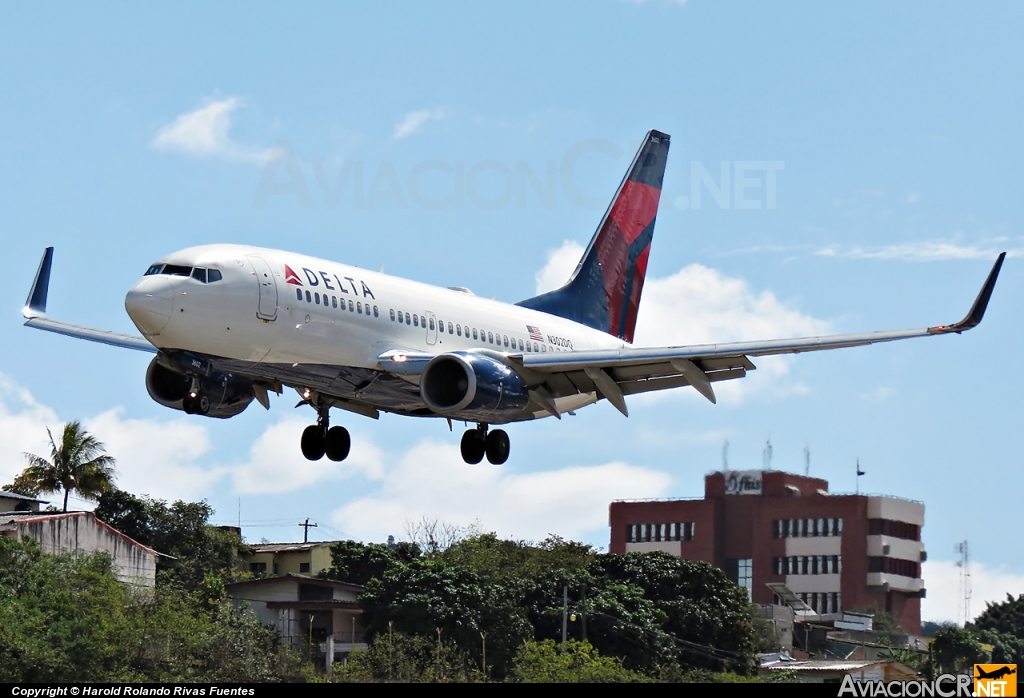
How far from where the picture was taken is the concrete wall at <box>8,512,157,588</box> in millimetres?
63844

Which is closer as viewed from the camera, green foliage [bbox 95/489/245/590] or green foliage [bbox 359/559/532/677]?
green foliage [bbox 359/559/532/677]

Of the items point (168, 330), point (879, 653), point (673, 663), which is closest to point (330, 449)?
point (168, 330)

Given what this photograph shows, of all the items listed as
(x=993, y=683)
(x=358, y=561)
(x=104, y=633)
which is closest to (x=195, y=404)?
(x=104, y=633)

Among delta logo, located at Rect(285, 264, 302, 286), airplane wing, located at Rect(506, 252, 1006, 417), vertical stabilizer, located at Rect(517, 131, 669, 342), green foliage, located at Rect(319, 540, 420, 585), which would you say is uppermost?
vertical stabilizer, located at Rect(517, 131, 669, 342)

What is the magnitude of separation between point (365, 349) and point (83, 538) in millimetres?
32886

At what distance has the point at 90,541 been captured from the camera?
6644 centimetres

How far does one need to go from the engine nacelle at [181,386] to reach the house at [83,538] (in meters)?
24.2

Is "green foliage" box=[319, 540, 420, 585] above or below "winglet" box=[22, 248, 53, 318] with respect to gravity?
below

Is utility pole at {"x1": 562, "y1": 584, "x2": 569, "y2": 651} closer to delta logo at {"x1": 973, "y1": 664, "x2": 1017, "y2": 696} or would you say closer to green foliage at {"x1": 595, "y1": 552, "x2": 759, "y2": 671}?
green foliage at {"x1": 595, "y1": 552, "x2": 759, "y2": 671}

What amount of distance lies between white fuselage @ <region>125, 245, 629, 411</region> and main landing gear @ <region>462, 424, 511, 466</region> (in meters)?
2.48

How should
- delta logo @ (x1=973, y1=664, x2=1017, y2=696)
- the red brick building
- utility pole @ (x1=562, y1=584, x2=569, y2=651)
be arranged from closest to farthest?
1. delta logo @ (x1=973, y1=664, x2=1017, y2=696)
2. utility pole @ (x1=562, y1=584, x2=569, y2=651)
3. the red brick building

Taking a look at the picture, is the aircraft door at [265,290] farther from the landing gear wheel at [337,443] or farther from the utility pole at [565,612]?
the utility pole at [565,612]

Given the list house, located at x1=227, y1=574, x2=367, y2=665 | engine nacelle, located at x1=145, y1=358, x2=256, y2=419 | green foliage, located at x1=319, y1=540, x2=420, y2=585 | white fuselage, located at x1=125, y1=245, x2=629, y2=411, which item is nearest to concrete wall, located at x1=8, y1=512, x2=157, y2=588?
house, located at x1=227, y1=574, x2=367, y2=665

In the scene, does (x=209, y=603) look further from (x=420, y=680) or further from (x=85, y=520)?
(x=420, y=680)
